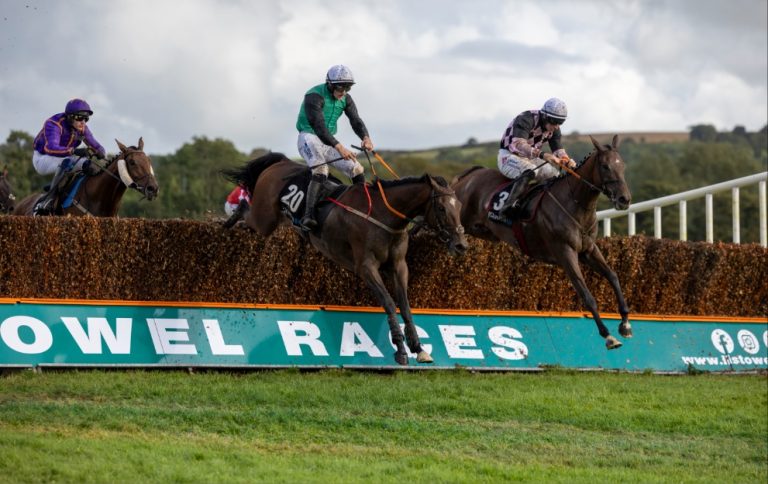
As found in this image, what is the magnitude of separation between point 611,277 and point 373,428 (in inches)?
174

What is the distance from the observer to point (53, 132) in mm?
15203

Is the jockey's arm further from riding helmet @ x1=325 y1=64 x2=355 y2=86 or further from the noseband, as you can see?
the noseband

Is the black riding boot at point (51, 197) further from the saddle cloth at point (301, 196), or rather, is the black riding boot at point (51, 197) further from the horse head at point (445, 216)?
the horse head at point (445, 216)

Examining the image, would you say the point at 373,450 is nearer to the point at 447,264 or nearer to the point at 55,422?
the point at 55,422

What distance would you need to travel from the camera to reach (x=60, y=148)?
15.3 meters

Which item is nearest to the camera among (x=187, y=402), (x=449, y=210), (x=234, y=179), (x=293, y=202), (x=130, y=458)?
(x=130, y=458)

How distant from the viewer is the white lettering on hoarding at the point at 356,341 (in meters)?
14.1

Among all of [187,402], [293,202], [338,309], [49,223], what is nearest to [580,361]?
[338,309]

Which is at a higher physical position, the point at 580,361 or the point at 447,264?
the point at 447,264

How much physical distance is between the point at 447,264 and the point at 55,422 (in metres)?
6.25

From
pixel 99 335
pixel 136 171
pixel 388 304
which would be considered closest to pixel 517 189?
pixel 388 304

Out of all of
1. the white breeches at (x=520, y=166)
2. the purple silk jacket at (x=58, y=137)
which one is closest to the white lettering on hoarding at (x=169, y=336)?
the purple silk jacket at (x=58, y=137)

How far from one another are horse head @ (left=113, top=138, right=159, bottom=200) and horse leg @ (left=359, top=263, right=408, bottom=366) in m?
3.01

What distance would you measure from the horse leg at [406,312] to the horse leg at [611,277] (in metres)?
2.50
